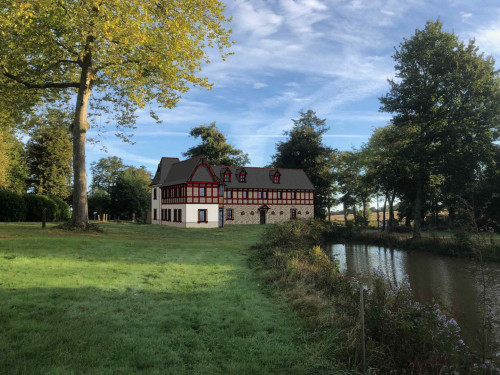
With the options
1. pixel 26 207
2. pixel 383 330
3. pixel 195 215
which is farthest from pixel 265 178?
pixel 383 330

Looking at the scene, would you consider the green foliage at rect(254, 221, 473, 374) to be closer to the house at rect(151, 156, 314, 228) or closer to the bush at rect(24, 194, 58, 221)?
the house at rect(151, 156, 314, 228)

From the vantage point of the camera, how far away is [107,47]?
18.1 metres

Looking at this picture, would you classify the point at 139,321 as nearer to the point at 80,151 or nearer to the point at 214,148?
the point at 80,151

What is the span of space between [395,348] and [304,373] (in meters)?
2.42

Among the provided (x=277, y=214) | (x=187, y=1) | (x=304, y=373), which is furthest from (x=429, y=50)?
(x=304, y=373)

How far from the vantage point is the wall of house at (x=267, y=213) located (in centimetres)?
4488

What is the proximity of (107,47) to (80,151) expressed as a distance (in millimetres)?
6167

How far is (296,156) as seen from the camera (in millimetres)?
54844

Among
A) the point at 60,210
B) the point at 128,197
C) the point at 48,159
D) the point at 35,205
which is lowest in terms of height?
the point at 60,210

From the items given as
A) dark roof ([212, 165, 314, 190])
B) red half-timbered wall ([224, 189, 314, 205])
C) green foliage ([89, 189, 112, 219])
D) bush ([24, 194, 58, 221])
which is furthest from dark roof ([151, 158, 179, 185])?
bush ([24, 194, 58, 221])

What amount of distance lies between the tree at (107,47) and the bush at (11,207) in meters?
15.8

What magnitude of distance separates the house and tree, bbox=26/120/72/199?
12800 millimetres

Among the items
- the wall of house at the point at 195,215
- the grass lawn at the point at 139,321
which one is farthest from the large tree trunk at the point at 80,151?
the wall of house at the point at 195,215

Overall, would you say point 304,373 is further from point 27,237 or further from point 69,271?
point 27,237
